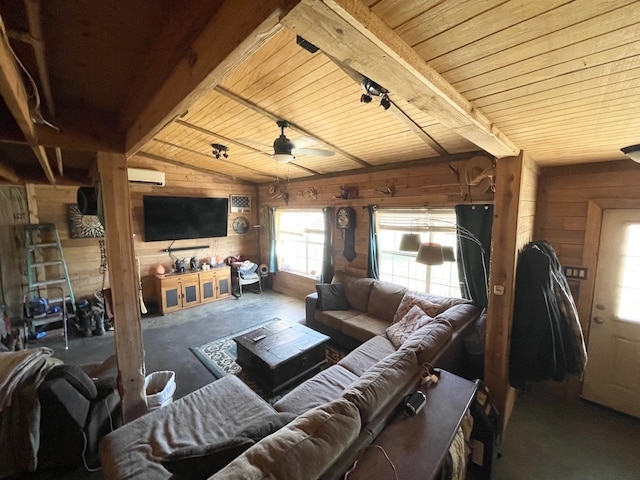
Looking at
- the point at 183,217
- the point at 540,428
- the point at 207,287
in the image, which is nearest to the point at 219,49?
the point at 540,428

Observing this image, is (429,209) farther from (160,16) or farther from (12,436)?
(12,436)

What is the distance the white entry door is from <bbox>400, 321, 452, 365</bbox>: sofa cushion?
5.20ft

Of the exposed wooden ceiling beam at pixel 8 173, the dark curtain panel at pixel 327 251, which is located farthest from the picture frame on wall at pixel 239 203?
the exposed wooden ceiling beam at pixel 8 173

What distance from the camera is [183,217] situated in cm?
509

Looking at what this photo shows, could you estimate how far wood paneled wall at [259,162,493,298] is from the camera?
329cm

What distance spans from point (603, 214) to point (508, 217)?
44.6 inches

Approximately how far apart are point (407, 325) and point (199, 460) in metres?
2.33

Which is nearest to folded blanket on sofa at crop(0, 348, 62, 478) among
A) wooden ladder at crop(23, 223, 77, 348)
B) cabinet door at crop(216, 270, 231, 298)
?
wooden ladder at crop(23, 223, 77, 348)

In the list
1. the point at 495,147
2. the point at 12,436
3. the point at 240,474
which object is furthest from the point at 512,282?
the point at 12,436

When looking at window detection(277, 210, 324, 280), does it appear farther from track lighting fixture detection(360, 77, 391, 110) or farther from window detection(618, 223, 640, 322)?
window detection(618, 223, 640, 322)

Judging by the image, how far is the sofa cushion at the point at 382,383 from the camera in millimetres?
1355

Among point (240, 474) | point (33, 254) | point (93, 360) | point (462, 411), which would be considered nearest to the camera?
point (240, 474)

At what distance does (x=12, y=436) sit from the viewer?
1.73m

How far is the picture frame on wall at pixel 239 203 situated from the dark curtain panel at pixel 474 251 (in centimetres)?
452
